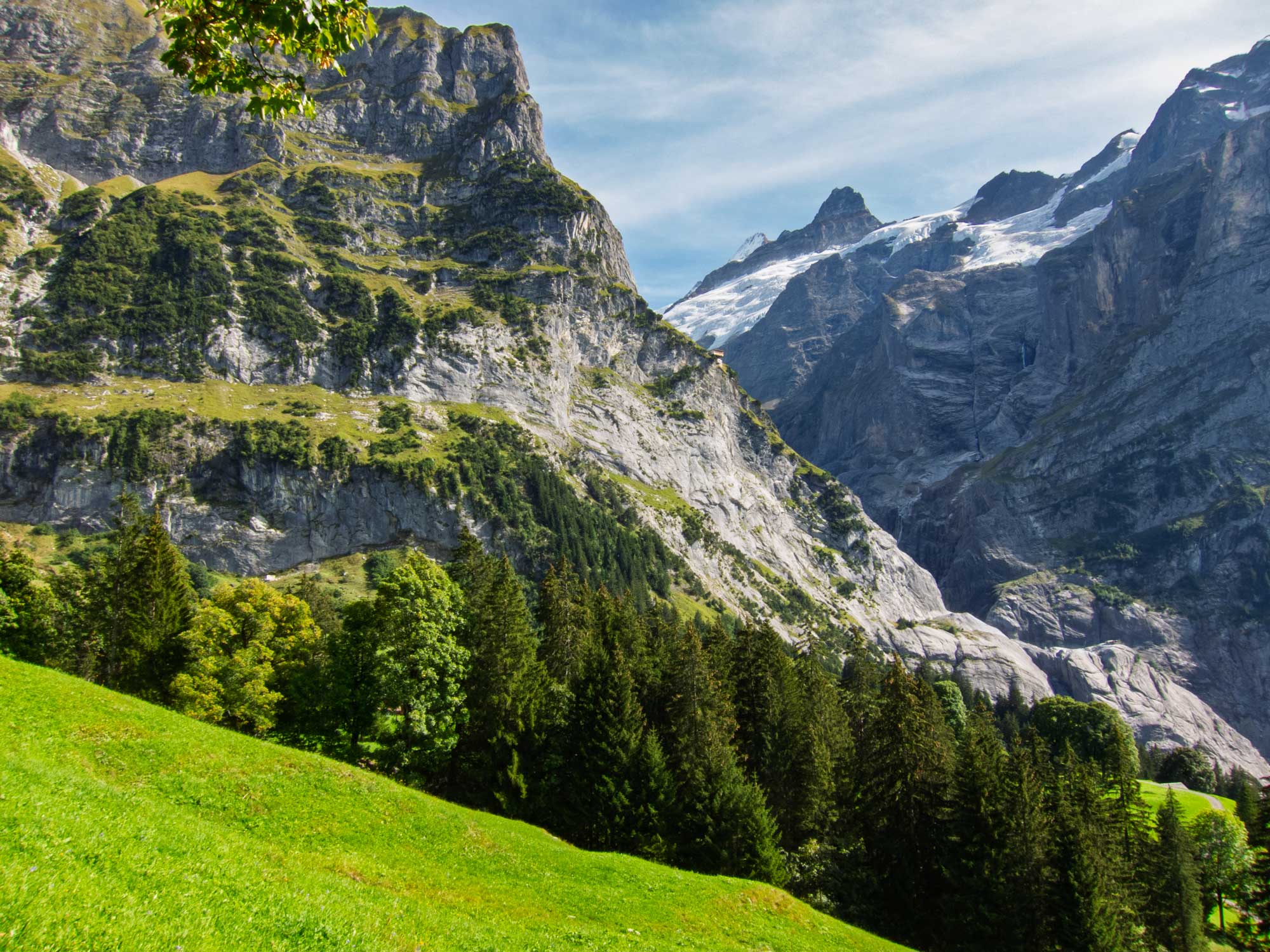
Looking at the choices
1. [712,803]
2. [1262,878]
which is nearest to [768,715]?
[712,803]

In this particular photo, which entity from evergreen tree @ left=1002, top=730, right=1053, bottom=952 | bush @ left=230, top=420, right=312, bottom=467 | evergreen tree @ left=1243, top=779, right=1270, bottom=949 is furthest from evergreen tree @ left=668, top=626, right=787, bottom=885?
bush @ left=230, top=420, right=312, bottom=467

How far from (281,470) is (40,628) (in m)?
108

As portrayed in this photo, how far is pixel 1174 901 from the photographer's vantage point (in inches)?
2156

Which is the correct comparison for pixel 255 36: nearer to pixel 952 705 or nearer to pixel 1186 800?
pixel 1186 800

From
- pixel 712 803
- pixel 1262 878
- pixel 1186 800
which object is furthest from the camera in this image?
pixel 1186 800

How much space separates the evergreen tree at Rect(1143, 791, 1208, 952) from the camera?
5431 centimetres

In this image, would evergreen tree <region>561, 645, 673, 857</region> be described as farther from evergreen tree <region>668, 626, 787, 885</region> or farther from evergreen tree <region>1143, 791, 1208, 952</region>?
evergreen tree <region>1143, 791, 1208, 952</region>

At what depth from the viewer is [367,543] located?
151 metres

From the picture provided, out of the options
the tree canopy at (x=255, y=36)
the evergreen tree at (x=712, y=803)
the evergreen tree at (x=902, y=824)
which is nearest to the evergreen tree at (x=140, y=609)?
the evergreen tree at (x=712, y=803)

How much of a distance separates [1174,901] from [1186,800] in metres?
42.5

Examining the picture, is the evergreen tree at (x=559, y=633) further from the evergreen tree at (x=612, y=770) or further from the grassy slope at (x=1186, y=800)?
the grassy slope at (x=1186, y=800)

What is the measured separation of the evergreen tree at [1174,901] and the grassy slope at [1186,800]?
2237 cm

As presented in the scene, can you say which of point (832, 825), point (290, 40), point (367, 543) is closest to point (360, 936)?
point (290, 40)

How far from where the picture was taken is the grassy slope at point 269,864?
36.3 ft
